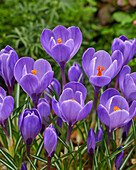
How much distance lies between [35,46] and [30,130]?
149cm

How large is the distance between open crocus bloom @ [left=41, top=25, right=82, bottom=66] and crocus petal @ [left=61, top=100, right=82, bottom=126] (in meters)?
0.26

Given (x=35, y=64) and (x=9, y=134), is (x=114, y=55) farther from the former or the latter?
(x=9, y=134)

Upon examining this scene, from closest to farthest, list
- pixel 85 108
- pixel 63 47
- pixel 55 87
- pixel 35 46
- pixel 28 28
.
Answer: pixel 85 108 < pixel 63 47 < pixel 55 87 < pixel 35 46 < pixel 28 28

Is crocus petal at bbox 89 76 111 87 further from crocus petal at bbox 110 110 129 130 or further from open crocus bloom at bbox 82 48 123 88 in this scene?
crocus petal at bbox 110 110 129 130

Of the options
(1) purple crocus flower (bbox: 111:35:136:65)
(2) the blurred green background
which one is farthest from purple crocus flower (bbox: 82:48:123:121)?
(2) the blurred green background

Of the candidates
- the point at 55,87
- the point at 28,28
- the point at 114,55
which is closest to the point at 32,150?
the point at 55,87

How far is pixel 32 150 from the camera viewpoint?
4.46 ft

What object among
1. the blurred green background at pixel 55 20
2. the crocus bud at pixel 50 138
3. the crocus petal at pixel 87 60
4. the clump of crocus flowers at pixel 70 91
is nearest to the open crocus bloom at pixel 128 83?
the clump of crocus flowers at pixel 70 91

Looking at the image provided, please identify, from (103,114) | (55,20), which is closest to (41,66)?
(103,114)

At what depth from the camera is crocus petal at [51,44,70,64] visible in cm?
107

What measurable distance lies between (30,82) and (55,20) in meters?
2.00

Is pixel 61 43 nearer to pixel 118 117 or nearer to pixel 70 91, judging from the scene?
pixel 70 91

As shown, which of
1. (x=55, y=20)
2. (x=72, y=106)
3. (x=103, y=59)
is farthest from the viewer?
(x=55, y=20)

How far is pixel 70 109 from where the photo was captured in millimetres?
931
